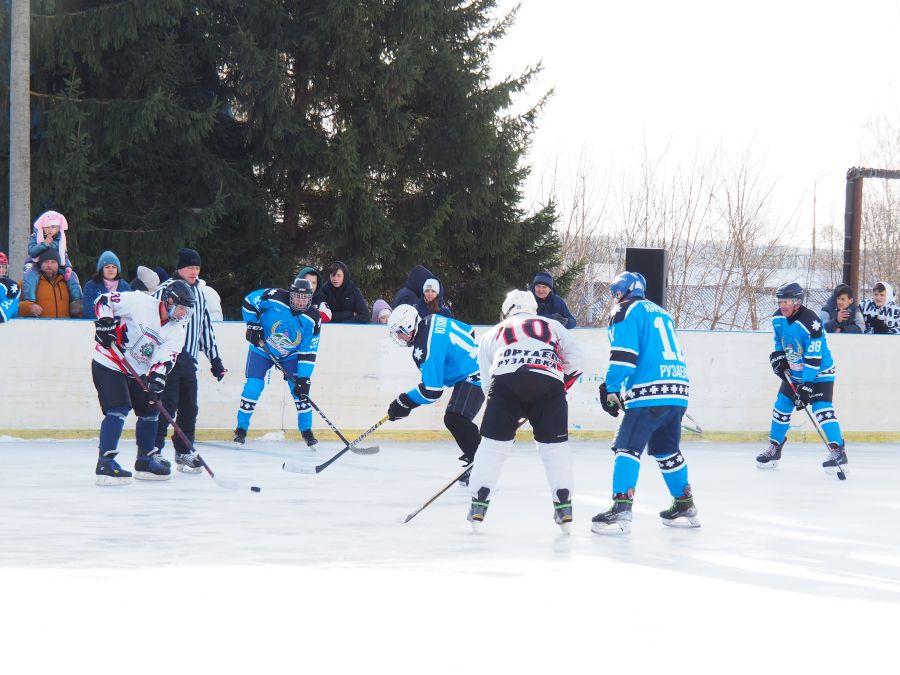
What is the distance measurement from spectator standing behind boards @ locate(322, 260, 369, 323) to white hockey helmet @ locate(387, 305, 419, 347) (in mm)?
3201

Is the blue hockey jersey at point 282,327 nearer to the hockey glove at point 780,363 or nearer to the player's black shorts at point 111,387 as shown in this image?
the player's black shorts at point 111,387

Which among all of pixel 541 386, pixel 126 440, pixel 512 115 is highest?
pixel 512 115

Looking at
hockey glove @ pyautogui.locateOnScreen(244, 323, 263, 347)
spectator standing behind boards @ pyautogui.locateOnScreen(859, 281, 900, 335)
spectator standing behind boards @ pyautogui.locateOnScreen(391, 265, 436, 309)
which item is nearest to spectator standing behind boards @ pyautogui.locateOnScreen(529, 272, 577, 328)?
spectator standing behind boards @ pyautogui.locateOnScreen(391, 265, 436, 309)

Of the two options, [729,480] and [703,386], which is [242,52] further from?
[729,480]

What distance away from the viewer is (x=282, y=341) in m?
8.37

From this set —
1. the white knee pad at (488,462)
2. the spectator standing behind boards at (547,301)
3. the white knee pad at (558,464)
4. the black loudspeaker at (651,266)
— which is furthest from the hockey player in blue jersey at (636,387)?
the spectator standing behind boards at (547,301)

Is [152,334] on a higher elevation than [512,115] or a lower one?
lower

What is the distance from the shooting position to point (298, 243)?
48.3 feet

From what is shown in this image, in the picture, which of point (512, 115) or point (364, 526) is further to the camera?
point (512, 115)

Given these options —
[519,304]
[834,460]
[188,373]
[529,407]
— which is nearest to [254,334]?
[188,373]

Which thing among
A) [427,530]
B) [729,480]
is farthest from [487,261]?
[427,530]

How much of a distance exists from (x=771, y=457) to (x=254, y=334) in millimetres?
3632

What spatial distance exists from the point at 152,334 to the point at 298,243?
8367 mm

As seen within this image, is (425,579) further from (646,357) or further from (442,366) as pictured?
(442,366)
